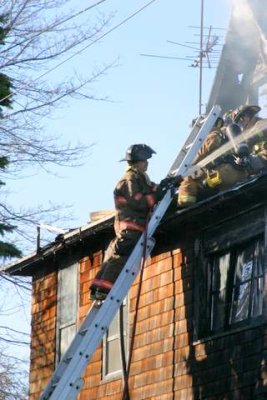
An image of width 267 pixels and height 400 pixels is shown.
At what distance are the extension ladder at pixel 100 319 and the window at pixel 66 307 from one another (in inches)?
160

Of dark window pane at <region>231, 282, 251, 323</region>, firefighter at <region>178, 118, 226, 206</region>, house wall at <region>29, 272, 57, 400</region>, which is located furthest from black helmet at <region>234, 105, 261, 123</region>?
house wall at <region>29, 272, 57, 400</region>

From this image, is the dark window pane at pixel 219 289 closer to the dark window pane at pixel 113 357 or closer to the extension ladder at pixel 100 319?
the extension ladder at pixel 100 319

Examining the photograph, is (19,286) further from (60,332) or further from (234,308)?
(234,308)

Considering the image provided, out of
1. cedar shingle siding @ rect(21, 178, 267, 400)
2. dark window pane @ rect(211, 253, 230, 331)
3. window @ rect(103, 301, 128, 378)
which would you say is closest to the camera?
cedar shingle siding @ rect(21, 178, 267, 400)

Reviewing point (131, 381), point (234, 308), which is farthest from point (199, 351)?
point (131, 381)

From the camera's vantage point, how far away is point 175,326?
15.3 metres

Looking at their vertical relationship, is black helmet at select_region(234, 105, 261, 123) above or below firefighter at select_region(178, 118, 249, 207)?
above

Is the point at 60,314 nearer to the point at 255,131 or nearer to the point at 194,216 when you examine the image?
the point at 194,216

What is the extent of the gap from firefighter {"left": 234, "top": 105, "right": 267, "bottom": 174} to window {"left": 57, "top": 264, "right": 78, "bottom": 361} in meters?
4.36

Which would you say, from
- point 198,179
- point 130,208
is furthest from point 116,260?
point 198,179

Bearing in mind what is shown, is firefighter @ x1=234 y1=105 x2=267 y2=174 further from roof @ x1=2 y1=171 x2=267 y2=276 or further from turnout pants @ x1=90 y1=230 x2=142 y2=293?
turnout pants @ x1=90 y1=230 x2=142 y2=293

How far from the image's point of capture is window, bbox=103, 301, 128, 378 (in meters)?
16.5

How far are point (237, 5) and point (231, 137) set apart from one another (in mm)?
3781

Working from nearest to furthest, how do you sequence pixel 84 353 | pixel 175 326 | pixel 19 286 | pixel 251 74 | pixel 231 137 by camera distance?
1. pixel 84 353
2. pixel 231 137
3. pixel 175 326
4. pixel 251 74
5. pixel 19 286
